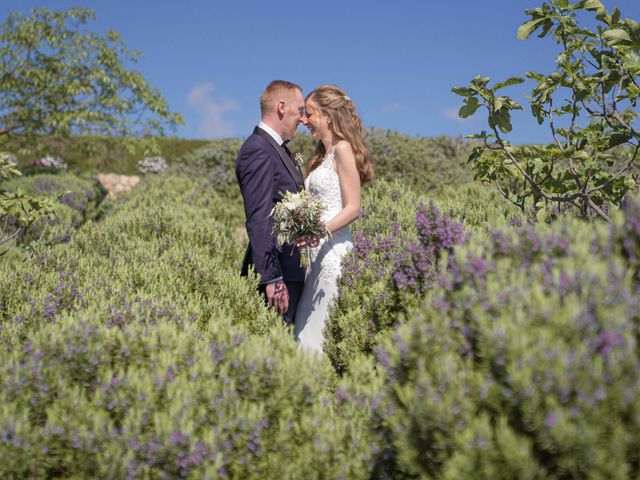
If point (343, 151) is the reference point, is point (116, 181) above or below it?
above

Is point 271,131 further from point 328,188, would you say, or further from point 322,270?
point 322,270

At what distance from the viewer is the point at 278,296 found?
4.76 metres

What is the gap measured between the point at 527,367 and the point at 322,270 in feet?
10.9

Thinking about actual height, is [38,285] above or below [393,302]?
above

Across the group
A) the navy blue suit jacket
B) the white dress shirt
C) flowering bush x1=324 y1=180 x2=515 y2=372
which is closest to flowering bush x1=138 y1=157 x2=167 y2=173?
flowering bush x1=324 y1=180 x2=515 y2=372

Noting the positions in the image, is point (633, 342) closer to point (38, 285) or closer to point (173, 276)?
point (173, 276)

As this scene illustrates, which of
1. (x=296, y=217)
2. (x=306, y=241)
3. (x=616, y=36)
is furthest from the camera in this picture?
(x=306, y=241)

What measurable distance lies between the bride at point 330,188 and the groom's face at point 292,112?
162 millimetres

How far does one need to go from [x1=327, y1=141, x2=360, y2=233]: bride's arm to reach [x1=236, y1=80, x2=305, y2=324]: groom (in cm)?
44

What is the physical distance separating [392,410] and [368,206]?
6035mm

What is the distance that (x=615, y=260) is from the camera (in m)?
2.25

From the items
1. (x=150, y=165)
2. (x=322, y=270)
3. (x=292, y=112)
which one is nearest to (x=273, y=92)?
(x=292, y=112)

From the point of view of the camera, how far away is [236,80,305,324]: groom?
4598 mm

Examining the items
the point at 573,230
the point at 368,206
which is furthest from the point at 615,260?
the point at 368,206
